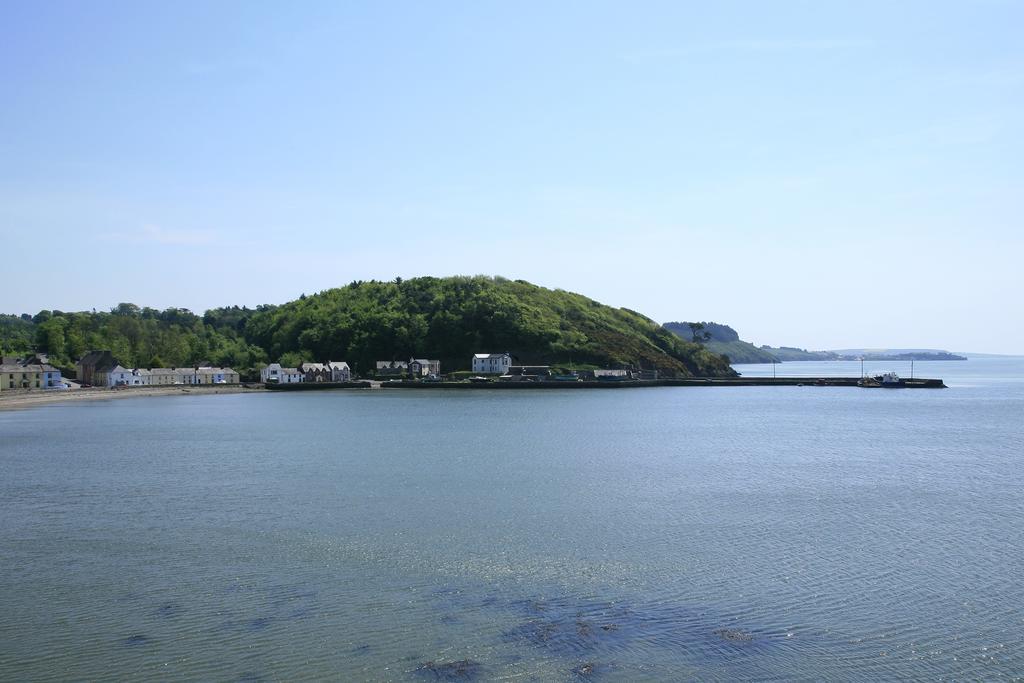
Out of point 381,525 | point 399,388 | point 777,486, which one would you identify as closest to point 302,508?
point 381,525

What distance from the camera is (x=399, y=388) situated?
327ft

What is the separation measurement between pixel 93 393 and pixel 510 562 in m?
84.3

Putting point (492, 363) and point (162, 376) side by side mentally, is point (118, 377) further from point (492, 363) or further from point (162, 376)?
point (492, 363)

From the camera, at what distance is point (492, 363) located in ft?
364

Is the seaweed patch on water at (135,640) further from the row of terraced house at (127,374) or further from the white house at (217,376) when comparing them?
the white house at (217,376)

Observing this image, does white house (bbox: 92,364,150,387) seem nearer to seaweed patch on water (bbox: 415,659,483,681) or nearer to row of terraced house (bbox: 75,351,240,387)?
row of terraced house (bbox: 75,351,240,387)

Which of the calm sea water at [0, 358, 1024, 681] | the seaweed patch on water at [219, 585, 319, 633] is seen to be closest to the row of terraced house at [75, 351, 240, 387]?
the calm sea water at [0, 358, 1024, 681]

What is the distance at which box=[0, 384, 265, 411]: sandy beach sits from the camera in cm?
7488

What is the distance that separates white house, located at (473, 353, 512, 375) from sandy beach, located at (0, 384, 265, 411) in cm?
3051

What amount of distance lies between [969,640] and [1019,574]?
485 cm

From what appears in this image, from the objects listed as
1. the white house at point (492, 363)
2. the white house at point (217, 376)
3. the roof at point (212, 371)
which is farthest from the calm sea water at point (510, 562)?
the white house at point (492, 363)

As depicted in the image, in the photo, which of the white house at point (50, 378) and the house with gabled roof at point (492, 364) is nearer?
the white house at point (50, 378)

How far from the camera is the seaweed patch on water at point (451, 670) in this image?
11016mm

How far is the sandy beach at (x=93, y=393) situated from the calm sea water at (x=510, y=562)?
44319mm
